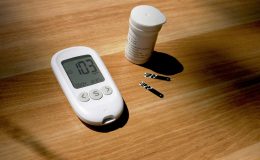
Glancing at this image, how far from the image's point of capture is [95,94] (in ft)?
2.12

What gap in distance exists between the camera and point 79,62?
0.70 m

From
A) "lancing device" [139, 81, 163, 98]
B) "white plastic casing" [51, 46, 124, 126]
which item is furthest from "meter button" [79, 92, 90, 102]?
"lancing device" [139, 81, 163, 98]

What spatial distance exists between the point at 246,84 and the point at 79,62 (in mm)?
391

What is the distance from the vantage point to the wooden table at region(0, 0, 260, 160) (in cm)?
63

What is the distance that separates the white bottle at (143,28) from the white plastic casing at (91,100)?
8 cm

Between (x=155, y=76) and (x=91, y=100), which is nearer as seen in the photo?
(x=91, y=100)

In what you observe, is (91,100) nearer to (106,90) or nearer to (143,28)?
(106,90)

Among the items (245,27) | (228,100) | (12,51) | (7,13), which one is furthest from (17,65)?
(245,27)

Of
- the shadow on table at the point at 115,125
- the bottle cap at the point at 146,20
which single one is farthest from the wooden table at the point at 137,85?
the bottle cap at the point at 146,20

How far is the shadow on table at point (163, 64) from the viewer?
2.54ft

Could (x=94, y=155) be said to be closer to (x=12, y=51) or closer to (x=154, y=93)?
(x=154, y=93)

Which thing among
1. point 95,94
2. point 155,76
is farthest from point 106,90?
point 155,76

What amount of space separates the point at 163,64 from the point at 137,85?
10cm

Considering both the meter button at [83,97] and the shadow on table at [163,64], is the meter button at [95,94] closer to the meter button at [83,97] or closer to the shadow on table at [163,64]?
the meter button at [83,97]
